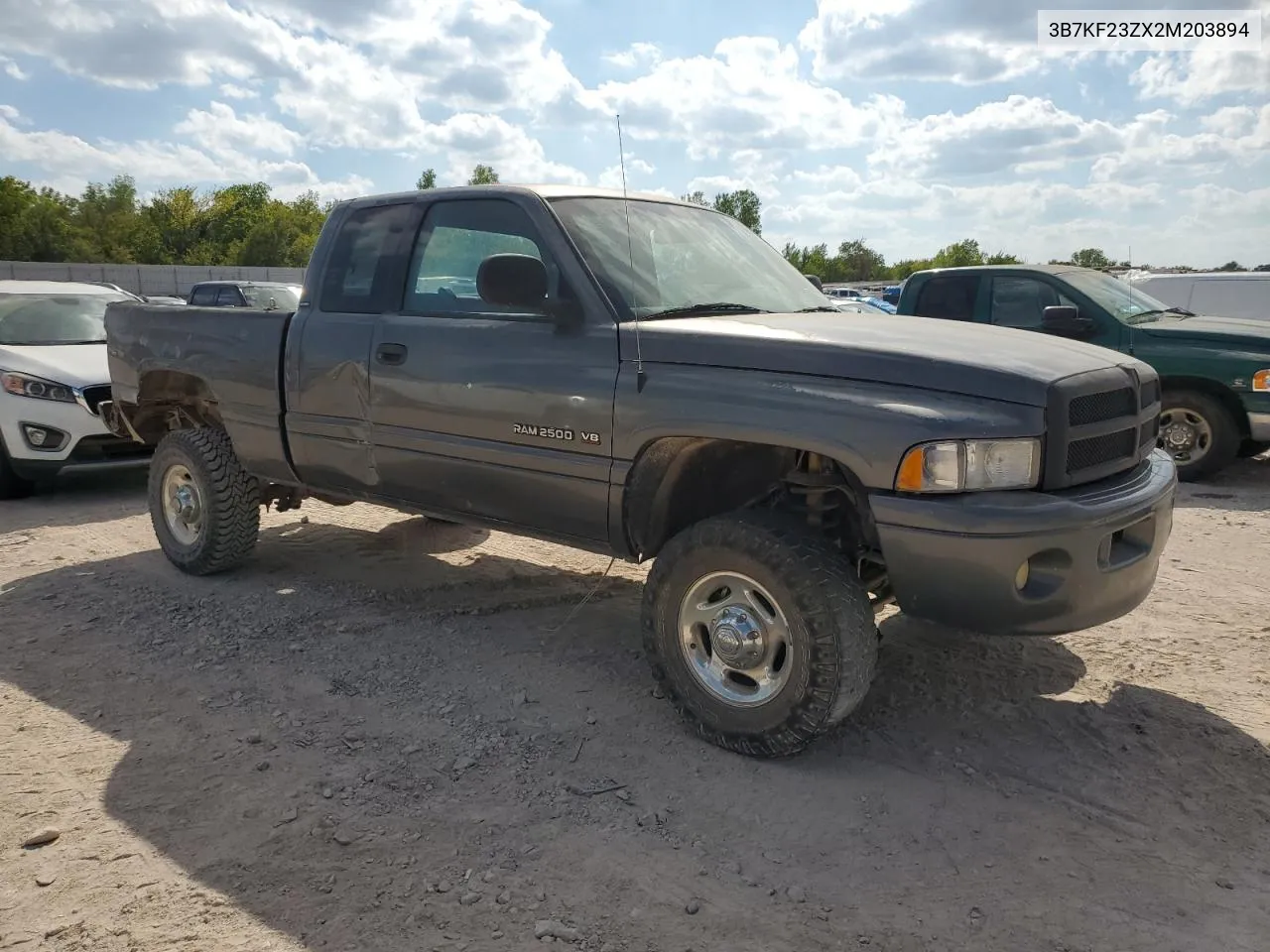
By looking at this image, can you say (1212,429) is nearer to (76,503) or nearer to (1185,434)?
(1185,434)

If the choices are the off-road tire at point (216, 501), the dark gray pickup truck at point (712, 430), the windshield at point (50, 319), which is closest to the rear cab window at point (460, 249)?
the dark gray pickup truck at point (712, 430)

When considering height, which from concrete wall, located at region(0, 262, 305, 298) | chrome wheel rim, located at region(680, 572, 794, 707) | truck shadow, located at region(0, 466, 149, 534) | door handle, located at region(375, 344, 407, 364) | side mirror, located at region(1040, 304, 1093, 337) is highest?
concrete wall, located at region(0, 262, 305, 298)

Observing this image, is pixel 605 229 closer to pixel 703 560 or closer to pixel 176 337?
pixel 703 560

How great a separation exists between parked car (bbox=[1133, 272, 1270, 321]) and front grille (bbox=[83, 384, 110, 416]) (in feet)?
32.8

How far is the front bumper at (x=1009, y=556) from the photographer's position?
2977mm

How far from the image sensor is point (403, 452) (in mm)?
4441

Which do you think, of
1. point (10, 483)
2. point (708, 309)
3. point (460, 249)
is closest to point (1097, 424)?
point (708, 309)

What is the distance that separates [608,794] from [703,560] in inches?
33.5

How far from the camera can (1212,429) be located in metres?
8.14

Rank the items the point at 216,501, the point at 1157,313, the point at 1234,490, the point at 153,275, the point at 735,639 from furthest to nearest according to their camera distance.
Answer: the point at 153,275 < the point at 1157,313 < the point at 1234,490 < the point at 216,501 < the point at 735,639

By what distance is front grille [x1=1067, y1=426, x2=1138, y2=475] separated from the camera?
10.5ft

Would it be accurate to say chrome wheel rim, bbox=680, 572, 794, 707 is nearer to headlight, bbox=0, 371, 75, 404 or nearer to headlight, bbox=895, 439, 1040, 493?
headlight, bbox=895, 439, 1040, 493

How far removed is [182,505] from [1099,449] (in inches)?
190

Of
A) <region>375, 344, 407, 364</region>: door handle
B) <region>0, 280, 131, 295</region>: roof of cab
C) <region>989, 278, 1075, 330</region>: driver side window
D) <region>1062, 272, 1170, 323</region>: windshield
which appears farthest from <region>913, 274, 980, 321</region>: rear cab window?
<region>0, 280, 131, 295</region>: roof of cab
